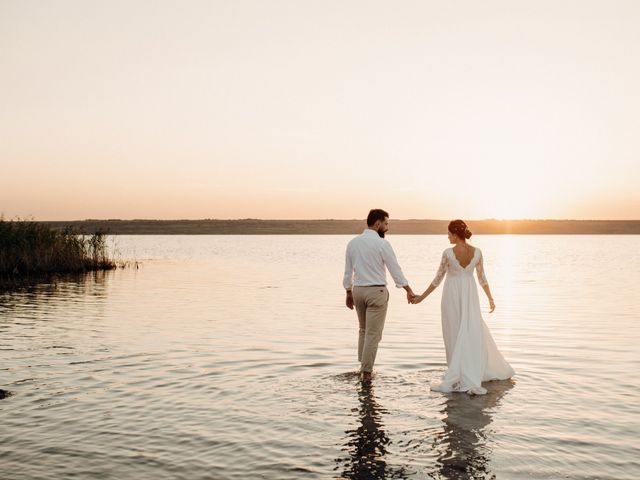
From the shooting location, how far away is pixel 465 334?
37.3ft

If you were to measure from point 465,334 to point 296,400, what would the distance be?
9.87ft

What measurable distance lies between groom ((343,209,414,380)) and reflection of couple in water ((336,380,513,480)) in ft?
5.21

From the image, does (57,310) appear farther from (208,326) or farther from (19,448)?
(19,448)

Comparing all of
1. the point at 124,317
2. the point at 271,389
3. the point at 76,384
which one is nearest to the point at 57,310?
the point at 124,317

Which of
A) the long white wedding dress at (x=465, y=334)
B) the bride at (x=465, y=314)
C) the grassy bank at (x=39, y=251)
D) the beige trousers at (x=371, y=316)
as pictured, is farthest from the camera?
the grassy bank at (x=39, y=251)

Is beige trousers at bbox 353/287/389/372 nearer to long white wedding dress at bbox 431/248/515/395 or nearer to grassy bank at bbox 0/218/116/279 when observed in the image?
long white wedding dress at bbox 431/248/515/395

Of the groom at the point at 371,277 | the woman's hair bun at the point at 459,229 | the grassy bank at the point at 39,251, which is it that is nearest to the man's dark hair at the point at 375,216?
Result: the groom at the point at 371,277

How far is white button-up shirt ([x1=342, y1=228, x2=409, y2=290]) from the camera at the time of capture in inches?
458

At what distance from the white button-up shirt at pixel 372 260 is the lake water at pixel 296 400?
62.6 inches

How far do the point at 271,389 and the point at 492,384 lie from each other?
3453mm

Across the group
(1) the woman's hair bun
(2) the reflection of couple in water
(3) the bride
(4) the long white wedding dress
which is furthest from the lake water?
(1) the woman's hair bun

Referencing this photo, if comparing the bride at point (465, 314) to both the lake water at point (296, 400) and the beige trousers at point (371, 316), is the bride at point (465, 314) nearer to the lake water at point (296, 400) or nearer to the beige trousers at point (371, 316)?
the lake water at point (296, 400)

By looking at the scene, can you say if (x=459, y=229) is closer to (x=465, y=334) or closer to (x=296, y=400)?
(x=465, y=334)

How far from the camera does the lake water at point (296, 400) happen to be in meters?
7.39
